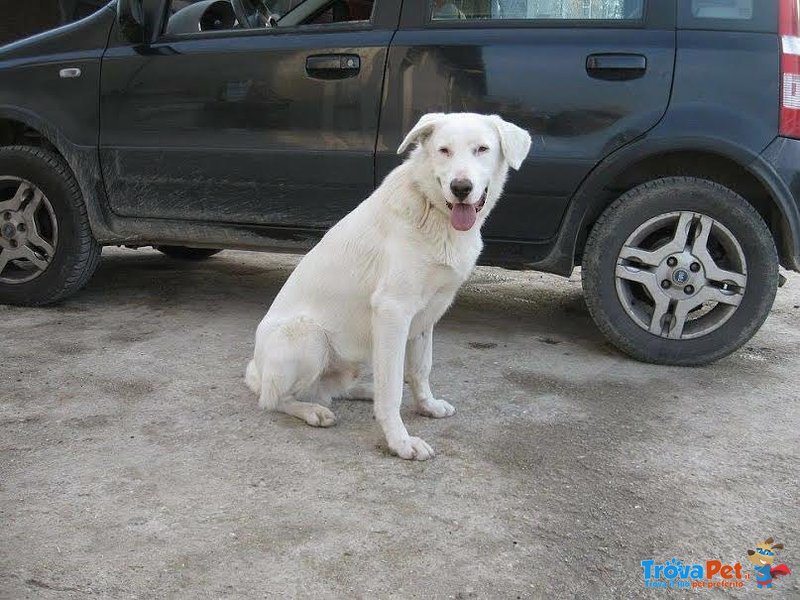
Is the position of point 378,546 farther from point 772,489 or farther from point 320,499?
point 772,489

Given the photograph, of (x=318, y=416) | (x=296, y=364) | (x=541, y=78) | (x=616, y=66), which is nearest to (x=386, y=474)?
→ (x=318, y=416)

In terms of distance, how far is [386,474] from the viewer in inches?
102

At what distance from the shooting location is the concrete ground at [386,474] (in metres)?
2.04

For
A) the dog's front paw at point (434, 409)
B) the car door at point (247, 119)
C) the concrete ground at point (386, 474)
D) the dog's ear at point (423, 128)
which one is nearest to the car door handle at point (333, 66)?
the car door at point (247, 119)

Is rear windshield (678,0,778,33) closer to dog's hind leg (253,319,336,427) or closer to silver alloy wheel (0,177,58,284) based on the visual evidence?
dog's hind leg (253,319,336,427)

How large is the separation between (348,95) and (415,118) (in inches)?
14.3

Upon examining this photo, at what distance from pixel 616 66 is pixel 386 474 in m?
2.13

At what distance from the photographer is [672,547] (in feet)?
7.19

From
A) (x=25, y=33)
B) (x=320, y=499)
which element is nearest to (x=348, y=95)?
(x=320, y=499)

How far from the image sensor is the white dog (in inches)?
108

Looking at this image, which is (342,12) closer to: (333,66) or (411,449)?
(333,66)

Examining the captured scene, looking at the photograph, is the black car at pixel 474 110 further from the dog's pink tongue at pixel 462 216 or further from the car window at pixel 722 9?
the dog's pink tongue at pixel 462 216

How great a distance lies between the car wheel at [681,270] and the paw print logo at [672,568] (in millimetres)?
1741

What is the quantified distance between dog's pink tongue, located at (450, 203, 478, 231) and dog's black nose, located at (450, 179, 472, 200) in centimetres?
9
